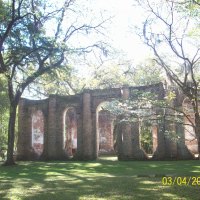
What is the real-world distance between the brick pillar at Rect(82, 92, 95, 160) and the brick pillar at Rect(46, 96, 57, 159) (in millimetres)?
2637

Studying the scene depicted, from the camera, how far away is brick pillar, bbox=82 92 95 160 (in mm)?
25413

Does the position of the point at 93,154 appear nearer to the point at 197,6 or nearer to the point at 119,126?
the point at 119,126

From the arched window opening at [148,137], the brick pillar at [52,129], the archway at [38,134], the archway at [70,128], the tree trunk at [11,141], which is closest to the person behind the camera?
the tree trunk at [11,141]

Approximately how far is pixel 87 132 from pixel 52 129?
10.2 ft

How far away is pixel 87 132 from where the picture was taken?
2556 cm

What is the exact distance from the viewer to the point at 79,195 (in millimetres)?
9086

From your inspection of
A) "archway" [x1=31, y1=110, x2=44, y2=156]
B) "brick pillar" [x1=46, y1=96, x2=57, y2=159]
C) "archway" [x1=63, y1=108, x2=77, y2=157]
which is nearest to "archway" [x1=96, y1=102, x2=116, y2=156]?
"archway" [x1=63, y1=108, x2=77, y2=157]

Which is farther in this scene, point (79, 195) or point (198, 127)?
point (198, 127)

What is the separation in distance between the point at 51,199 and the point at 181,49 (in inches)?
301

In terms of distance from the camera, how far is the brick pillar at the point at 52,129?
86.9 feet

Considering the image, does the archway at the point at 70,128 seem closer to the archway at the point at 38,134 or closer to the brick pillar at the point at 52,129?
the archway at the point at 38,134

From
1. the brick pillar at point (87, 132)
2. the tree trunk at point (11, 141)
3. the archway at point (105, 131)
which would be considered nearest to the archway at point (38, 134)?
the archway at point (105, 131)

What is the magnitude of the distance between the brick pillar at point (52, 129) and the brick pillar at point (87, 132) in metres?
2.64

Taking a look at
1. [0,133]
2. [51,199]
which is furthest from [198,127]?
[0,133]
